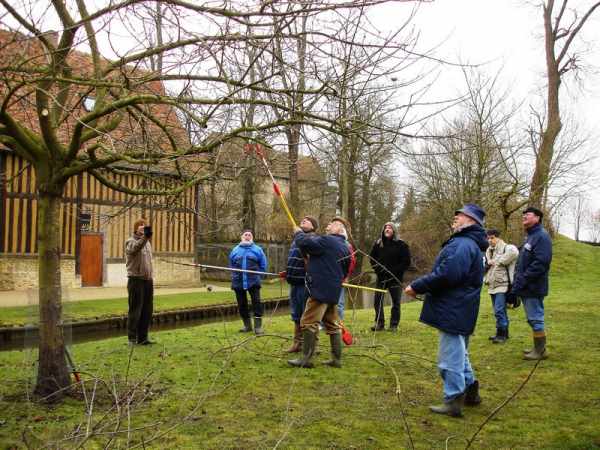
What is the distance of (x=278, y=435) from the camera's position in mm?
4500

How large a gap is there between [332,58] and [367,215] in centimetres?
3016

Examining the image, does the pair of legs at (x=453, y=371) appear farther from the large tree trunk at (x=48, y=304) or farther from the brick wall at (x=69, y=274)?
the brick wall at (x=69, y=274)

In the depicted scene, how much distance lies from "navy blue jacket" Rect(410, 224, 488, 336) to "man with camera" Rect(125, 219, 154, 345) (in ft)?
15.7

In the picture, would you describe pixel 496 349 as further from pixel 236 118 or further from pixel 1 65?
pixel 1 65

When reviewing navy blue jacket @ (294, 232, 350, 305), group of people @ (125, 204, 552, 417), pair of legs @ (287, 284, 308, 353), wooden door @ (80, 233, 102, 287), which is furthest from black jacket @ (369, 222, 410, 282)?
wooden door @ (80, 233, 102, 287)

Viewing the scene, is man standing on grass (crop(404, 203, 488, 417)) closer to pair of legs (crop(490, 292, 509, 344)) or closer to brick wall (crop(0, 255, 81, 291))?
pair of legs (crop(490, 292, 509, 344))

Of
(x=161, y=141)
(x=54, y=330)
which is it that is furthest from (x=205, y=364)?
(x=161, y=141)

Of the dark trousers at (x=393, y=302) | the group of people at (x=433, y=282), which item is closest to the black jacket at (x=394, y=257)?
the group of people at (x=433, y=282)

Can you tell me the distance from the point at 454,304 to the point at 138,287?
517cm

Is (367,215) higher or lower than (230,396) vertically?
higher

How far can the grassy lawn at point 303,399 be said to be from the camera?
4371mm

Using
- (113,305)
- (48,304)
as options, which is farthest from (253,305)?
(113,305)

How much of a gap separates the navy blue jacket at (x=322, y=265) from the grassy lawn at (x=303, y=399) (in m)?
0.88

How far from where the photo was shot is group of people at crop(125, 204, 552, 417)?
5.01 metres
